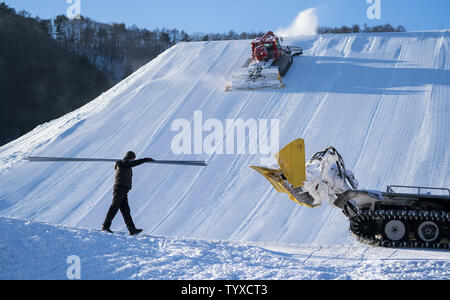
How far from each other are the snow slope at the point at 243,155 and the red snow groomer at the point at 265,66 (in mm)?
416

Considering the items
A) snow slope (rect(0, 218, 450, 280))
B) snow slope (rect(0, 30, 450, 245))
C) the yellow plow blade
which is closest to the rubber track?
snow slope (rect(0, 218, 450, 280))

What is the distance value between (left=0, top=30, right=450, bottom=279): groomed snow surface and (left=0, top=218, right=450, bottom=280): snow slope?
0.02 m

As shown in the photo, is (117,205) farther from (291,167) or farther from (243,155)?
(243,155)

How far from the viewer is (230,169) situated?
1219 centimetres

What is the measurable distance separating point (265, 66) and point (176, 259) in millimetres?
13139

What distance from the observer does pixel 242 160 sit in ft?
41.2

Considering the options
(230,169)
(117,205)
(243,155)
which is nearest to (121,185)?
(117,205)

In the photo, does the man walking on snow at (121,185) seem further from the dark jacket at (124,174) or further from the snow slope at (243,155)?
the snow slope at (243,155)

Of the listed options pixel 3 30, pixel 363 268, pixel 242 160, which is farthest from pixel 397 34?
pixel 3 30

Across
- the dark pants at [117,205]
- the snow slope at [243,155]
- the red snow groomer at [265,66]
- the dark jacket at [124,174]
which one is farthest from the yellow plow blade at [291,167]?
the red snow groomer at [265,66]

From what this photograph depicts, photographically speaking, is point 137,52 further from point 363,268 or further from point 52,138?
point 363,268

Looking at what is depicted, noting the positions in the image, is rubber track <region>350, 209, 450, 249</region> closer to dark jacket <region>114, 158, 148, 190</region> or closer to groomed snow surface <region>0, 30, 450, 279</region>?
groomed snow surface <region>0, 30, 450, 279</region>

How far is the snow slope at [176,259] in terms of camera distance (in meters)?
5.14

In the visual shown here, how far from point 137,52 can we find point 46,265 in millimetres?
45700
